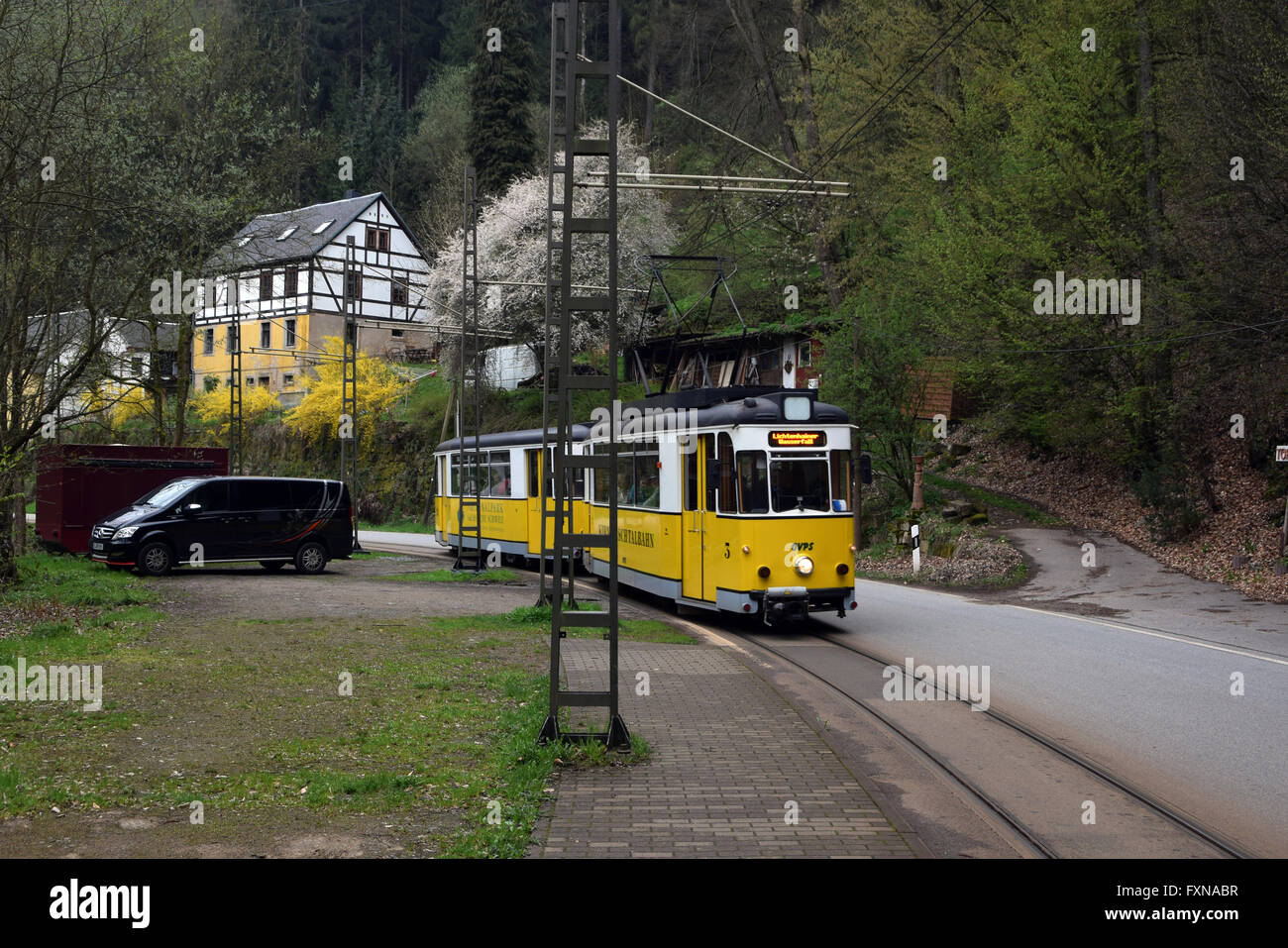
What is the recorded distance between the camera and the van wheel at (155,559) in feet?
76.0

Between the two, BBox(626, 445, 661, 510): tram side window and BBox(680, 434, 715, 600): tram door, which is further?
BBox(626, 445, 661, 510): tram side window

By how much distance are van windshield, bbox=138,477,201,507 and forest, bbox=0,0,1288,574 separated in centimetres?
248

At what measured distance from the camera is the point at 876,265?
3247cm

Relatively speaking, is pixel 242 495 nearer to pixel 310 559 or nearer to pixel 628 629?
pixel 310 559

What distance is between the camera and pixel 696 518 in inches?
664

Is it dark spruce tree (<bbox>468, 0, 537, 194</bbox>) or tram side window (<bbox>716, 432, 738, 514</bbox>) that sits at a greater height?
dark spruce tree (<bbox>468, 0, 537, 194</bbox>)

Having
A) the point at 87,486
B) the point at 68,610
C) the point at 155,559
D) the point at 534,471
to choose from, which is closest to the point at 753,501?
the point at 68,610

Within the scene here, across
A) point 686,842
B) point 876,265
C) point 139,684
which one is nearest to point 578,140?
point 686,842

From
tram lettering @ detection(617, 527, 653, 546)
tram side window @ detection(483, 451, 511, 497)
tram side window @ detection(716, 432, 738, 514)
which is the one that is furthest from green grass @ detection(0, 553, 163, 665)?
tram side window @ detection(483, 451, 511, 497)

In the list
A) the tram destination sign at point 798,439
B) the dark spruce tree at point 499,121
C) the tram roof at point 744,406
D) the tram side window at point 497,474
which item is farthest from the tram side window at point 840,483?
the dark spruce tree at point 499,121

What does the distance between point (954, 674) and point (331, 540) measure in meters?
16.8

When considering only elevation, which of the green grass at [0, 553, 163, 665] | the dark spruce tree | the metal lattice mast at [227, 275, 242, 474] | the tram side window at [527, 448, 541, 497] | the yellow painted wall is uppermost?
the dark spruce tree

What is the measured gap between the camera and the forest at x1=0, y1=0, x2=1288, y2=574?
1677 cm

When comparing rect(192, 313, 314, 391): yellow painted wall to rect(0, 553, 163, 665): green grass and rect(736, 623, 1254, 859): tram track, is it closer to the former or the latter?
rect(0, 553, 163, 665): green grass
